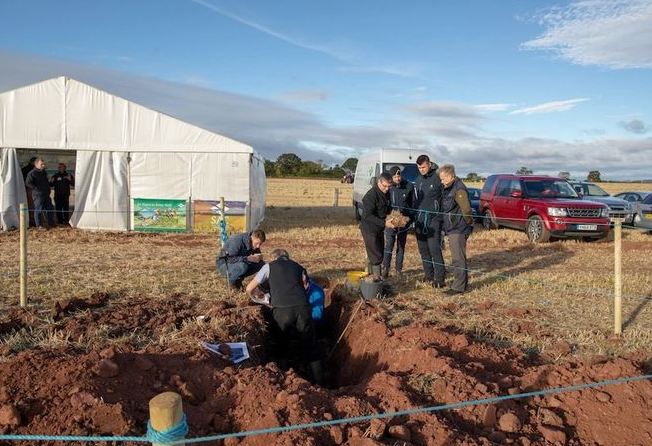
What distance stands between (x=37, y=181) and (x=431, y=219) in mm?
11442

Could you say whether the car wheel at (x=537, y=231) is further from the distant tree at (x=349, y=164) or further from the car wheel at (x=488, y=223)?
the distant tree at (x=349, y=164)

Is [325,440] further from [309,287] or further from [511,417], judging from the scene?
[309,287]

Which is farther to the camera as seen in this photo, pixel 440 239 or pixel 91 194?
pixel 91 194

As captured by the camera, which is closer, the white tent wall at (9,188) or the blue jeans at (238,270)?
the blue jeans at (238,270)

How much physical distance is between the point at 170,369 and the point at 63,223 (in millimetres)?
13122

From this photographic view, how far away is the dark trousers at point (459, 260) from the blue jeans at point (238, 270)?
2.95 metres

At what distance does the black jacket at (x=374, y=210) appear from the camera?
806 centimetres

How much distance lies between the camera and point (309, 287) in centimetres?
697

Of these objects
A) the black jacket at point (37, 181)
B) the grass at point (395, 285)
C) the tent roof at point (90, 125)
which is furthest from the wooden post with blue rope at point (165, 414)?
the black jacket at point (37, 181)

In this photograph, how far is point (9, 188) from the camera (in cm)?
1441

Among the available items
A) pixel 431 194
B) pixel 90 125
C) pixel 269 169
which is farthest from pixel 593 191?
pixel 269 169

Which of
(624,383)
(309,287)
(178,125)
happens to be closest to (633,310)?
(624,383)

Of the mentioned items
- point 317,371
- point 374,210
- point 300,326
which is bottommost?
point 317,371

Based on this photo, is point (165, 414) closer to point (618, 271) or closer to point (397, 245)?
point (618, 271)
